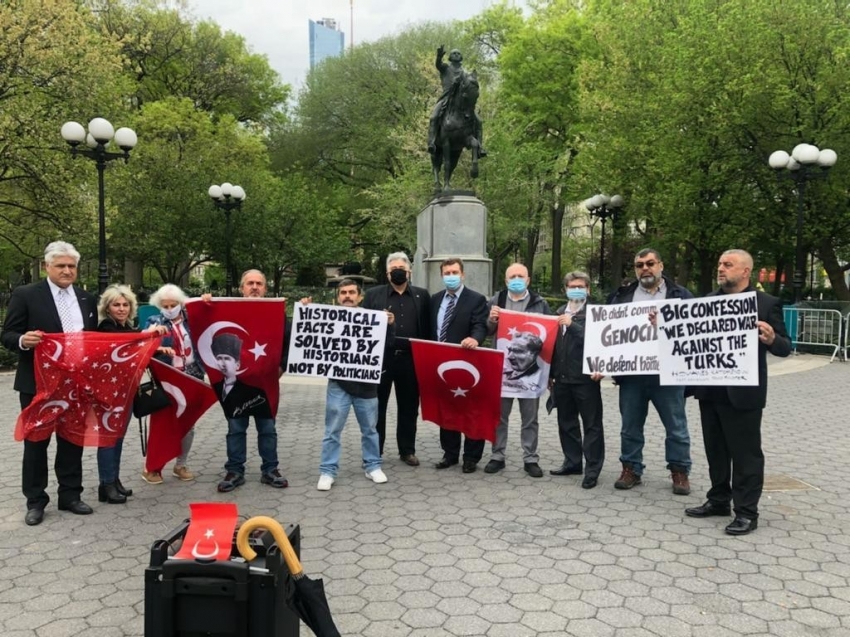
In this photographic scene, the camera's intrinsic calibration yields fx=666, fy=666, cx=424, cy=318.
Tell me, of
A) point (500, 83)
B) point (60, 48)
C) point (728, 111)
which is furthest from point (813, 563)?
point (500, 83)

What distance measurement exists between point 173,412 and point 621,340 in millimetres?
4053

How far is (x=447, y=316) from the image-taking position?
21.6ft

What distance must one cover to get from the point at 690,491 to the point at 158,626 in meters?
4.83

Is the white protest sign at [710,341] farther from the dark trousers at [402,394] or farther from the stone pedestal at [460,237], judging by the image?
the stone pedestal at [460,237]

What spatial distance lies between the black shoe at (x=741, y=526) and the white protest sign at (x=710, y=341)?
1020mm

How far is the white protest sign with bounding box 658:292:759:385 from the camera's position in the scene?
4.89 m

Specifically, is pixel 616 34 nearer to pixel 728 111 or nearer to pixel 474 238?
pixel 728 111

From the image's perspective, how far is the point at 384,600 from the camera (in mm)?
3902

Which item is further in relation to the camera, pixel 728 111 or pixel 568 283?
pixel 728 111

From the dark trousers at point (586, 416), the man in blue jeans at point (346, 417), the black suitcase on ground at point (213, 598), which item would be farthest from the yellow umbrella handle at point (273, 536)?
the dark trousers at point (586, 416)

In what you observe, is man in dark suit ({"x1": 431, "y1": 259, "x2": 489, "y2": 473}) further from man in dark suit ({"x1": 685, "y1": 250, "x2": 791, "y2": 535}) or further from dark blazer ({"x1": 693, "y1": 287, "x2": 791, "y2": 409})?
dark blazer ({"x1": 693, "y1": 287, "x2": 791, "y2": 409})

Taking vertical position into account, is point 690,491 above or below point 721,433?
below

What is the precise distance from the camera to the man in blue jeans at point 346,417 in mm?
6098

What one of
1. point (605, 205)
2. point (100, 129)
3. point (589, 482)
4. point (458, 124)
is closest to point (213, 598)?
point (589, 482)
